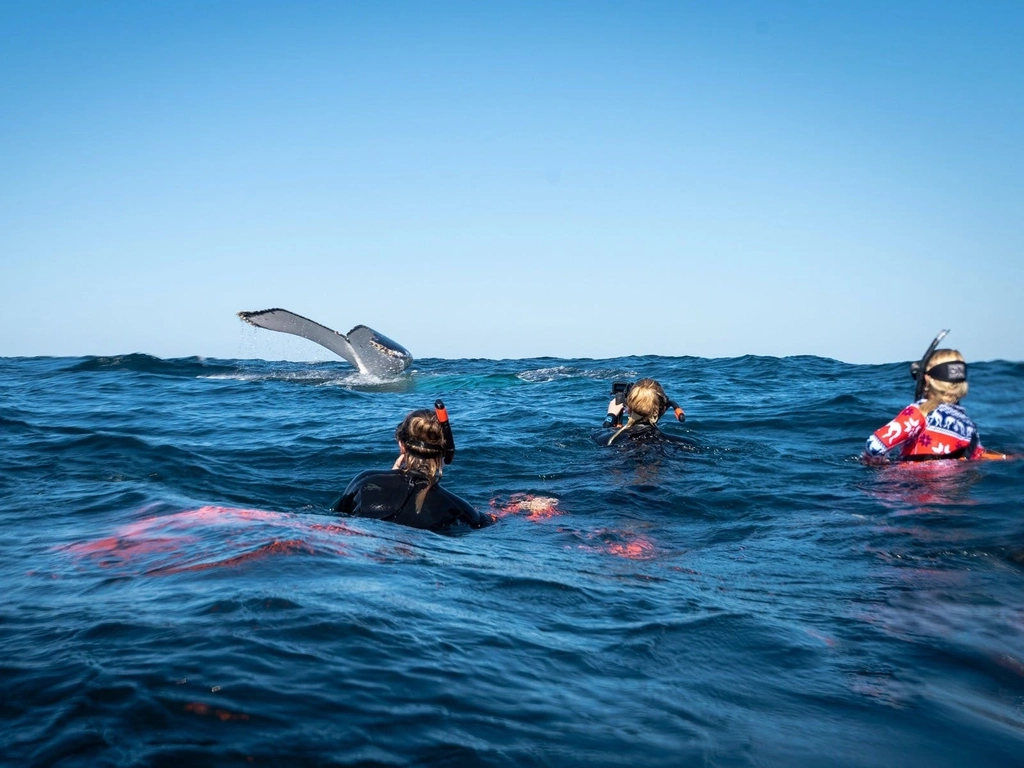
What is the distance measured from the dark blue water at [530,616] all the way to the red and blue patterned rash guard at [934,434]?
350 millimetres

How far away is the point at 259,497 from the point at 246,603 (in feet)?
19.2

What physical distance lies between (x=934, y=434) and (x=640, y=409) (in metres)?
3.47

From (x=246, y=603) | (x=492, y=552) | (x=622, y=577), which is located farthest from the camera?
(x=492, y=552)

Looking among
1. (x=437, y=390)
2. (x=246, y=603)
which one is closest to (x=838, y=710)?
(x=246, y=603)

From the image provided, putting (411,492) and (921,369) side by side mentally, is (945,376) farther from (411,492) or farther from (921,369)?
(411,492)

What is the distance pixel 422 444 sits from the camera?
23.5 ft

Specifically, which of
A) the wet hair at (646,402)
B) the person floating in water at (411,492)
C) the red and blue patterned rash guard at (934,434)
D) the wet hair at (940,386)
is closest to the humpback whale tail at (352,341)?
the wet hair at (646,402)

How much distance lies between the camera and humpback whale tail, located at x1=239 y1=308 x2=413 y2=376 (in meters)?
20.0

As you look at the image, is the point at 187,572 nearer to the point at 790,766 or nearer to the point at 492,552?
the point at 492,552

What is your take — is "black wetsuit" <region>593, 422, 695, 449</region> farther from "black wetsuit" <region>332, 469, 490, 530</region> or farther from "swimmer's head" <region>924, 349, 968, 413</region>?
"black wetsuit" <region>332, 469, 490, 530</region>

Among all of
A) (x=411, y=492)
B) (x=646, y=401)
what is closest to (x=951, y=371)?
(x=646, y=401)

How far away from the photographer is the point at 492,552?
6586mm

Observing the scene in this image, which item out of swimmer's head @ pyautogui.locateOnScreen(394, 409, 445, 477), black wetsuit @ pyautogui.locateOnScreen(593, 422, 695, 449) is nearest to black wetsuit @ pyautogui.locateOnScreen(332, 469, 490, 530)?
swimmer's head @ pyautogui.locateOnScreen(394, 409, 445, 477)

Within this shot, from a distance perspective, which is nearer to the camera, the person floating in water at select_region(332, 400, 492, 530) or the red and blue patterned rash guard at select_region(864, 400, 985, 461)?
the person floating in water at select_region(332, 400, 492, 530)
